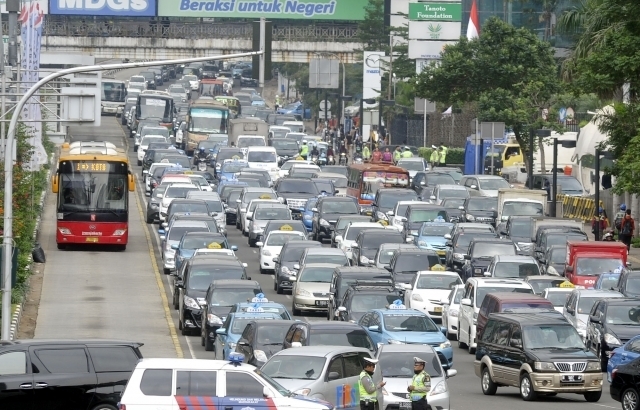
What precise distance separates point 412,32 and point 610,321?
65238 mm

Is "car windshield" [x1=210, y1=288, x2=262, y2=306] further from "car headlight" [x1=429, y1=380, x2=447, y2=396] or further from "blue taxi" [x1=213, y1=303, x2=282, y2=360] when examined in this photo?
"car headlight" [x1=429, y1=380, x2=447, y2=396]

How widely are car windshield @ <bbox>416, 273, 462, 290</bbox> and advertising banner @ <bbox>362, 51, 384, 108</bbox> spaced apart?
6515cm

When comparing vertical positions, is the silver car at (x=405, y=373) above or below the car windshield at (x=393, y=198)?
below

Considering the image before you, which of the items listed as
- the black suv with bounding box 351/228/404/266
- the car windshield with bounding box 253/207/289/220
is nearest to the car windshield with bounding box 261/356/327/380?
the black suv with bounding box 351/228/404/266

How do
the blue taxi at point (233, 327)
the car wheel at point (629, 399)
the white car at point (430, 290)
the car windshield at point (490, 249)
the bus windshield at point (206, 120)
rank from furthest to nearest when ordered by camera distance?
the bus windshield at point (206, 120)
the car windshield at point (490, 249)
the white car at point (430, 290)
the blue taxi at point (233, 327)
the car wheel at point (629, 399)

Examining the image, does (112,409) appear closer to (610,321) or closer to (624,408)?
(624,408)

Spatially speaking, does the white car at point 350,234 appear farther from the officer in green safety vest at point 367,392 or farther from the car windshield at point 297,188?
the officer in green safety vest at point 367,392

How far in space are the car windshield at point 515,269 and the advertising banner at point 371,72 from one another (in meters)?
63.4

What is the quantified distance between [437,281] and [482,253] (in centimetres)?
470

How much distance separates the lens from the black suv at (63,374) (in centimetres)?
2153

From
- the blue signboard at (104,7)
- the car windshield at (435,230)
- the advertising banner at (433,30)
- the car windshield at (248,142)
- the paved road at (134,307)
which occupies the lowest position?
the paved road at (134,307)

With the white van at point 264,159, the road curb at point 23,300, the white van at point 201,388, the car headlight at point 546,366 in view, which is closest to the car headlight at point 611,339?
the car headlight at point 546,366

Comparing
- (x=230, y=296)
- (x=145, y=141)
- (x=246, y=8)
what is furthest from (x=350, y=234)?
(x=246, y=8)

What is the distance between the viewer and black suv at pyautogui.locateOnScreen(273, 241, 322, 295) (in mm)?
41219
